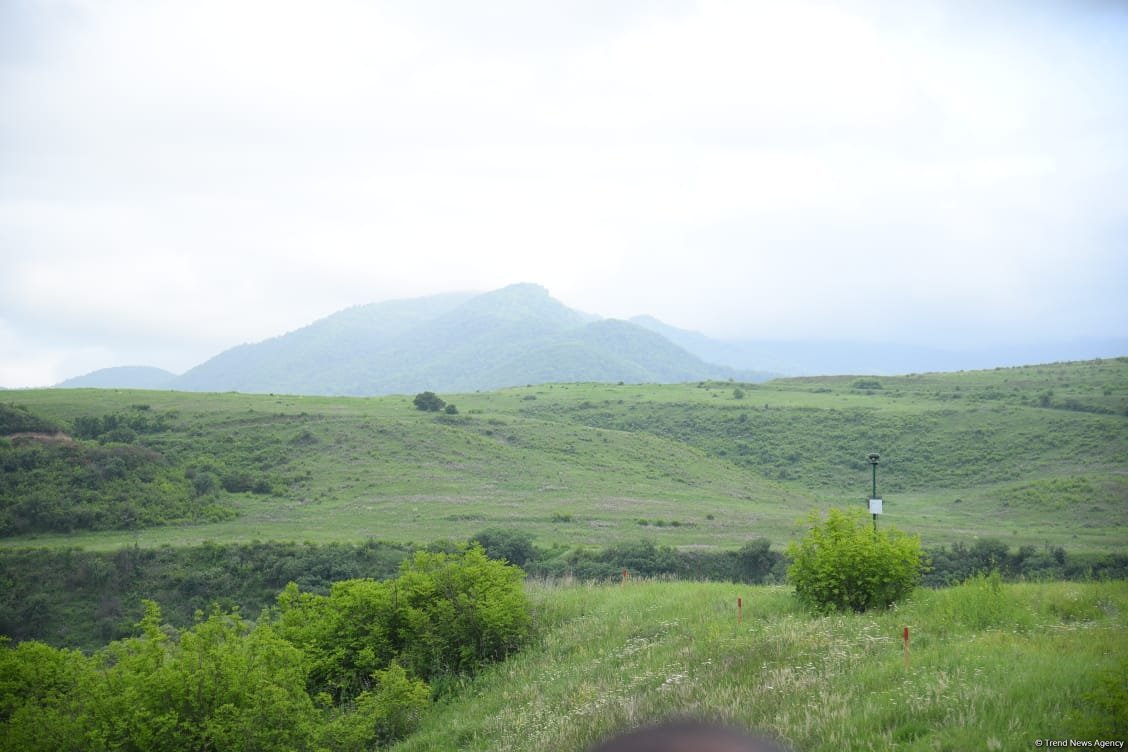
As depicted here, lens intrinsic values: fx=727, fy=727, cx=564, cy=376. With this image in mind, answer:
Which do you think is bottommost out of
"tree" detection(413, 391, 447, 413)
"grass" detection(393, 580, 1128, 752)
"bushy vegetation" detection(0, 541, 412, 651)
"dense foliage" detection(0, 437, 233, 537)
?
"bushy vegetation" detection(0, 541, 412, 651)

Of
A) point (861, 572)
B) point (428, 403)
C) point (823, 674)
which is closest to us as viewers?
point (823, 674)

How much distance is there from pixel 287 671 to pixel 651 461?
6723 centimetres

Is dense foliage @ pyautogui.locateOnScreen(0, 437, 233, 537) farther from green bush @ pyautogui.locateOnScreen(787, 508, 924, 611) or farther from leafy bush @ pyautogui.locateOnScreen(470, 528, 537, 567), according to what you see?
green bush @ pyautogui.locateOnScreen(787, 508, 924, 611)

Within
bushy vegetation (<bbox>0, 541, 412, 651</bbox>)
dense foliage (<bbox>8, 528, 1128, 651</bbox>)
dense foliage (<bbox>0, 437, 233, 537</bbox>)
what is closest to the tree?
dense foliage (<bbox>0, 437, 233, 537</bbox>)

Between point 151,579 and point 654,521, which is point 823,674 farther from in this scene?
point 654,521

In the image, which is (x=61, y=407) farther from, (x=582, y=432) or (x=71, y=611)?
(x=582, y=432)

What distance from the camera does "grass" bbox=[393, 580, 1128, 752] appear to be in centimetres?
671

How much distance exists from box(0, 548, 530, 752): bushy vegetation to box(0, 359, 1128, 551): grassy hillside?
30.8 m

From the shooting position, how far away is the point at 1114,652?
7812 millimetres

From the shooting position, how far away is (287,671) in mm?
10695

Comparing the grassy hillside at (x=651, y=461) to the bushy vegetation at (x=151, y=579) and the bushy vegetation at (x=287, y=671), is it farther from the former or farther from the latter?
the bushy vegetation at (x=287, y=671)

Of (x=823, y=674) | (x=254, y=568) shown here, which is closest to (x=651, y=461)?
(x=254, y=568)

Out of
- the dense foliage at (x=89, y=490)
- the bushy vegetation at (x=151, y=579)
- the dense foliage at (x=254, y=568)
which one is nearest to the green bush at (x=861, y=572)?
the dense foliage at (x=254, y=568)

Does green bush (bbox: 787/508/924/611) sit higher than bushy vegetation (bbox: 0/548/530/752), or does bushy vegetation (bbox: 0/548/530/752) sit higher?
green bush (bbox: 787/508/924/611)
